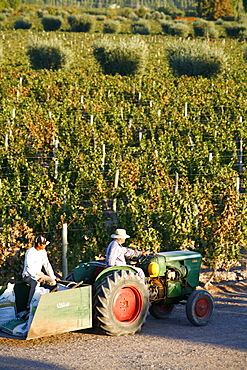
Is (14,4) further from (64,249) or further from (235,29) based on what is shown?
(64,249)

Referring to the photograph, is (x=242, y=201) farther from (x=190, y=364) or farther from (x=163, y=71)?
(x=163, y=71)

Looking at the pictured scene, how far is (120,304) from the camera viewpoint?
7766 millimetres

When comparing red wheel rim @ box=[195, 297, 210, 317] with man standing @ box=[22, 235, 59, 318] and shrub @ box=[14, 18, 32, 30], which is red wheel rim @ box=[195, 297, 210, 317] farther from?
shrub @ box=[14, 18, 32, 30]

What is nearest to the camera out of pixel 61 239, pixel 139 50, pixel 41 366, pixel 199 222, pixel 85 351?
pixel 41 366

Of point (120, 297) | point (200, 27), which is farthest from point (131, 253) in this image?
point (200, 27)

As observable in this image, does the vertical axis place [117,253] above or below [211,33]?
below

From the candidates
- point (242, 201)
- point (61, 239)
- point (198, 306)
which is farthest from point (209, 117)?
point (198, 306)

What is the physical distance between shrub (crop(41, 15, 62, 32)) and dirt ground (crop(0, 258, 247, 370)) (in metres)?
76.5

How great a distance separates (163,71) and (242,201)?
32662mm

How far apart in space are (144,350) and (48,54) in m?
40.9

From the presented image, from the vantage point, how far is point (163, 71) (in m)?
43.8

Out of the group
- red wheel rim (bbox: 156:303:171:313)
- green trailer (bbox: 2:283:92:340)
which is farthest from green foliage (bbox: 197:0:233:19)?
green trailer (bbox: 2:283:92:340)

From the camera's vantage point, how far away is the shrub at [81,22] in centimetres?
7850

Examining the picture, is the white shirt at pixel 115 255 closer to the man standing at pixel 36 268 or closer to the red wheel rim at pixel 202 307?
the man standing at pixel 36 268
